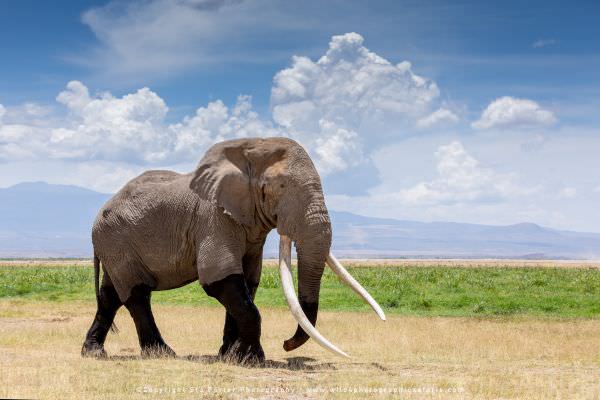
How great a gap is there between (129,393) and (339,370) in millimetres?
3911

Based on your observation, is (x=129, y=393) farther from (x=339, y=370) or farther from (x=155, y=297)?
(x=155, y=297)

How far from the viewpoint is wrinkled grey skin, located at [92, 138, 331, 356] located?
523 inches

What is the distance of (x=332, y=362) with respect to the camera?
14.8 metres

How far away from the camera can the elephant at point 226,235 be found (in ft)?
43.5

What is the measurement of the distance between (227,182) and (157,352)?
11.1 ft

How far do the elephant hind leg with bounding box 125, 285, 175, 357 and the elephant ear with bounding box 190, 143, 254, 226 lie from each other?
231 centimetres

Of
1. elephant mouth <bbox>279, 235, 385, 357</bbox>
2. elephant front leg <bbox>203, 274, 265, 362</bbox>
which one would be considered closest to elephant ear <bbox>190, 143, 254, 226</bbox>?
elephant mouth <bbox>279, 235, 385, 357</bbox>

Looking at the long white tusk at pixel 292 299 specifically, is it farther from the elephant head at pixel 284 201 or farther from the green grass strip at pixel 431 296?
the green grass strip at pixel 431 296

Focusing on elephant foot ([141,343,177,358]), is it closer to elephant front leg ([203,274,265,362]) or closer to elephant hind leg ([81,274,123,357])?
elephant hind leg ([81,274,123,357])

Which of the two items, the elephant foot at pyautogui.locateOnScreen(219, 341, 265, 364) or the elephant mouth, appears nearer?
the elephant mouth

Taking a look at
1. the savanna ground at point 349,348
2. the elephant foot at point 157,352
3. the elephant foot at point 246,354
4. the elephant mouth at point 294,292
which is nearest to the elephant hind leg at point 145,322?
the elephant foot at point 157,352

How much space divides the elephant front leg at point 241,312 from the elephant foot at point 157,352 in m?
1.52

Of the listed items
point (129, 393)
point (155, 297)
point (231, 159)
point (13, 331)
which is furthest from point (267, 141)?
point (155, 297)

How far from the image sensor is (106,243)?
15383 mm
